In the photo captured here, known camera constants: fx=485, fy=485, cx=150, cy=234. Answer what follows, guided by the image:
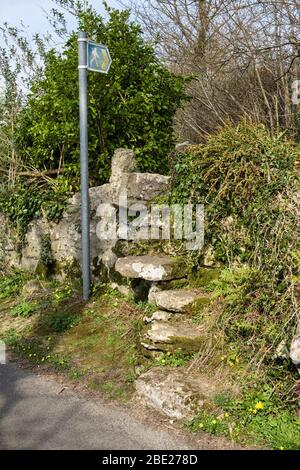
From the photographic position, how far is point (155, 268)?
16.9 feet

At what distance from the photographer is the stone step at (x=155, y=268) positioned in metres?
5.13

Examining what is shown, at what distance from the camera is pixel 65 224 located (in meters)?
7.02

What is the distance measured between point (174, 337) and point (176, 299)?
1.47 feet

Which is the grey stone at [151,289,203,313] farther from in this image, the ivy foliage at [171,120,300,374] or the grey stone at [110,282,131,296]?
the grey stone at [110,282,131,296]

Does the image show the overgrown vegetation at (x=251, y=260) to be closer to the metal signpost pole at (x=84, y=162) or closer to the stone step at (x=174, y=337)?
the stone step at (x=174, y=337)

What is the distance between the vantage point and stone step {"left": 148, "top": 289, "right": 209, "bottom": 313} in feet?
15.5

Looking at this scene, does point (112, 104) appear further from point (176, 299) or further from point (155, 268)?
point (176, 299)

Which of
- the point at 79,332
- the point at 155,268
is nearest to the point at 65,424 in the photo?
the point at 79,332

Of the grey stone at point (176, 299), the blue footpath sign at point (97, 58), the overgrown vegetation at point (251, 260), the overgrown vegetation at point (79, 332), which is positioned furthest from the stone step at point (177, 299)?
the blue footpath sign at point (97, 58)

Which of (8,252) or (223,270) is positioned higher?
(223,270)

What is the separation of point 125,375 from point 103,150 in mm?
3607

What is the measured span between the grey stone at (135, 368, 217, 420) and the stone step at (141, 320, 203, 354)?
0.83 feet
